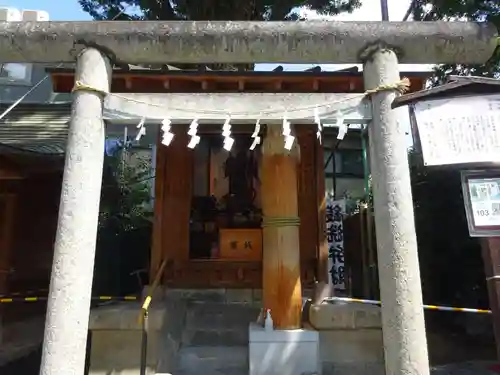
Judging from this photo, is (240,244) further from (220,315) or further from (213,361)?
(213,361)

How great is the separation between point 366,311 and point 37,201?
7.89 meters

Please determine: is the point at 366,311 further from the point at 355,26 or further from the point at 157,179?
the point at 157,179

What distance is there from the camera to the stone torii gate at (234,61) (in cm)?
400

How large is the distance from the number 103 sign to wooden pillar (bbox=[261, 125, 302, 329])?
262cm

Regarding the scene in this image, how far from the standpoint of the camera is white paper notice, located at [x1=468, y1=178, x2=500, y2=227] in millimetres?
4238

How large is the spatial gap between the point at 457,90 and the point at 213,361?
4.97 meters

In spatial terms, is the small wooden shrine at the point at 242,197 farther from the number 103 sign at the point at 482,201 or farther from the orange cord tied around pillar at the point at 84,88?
the number 103 sign at the point at 482,201

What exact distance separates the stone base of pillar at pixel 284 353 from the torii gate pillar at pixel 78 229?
2665 millimetres

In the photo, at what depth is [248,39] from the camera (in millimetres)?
4617

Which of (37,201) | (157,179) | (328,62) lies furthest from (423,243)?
(37,201)

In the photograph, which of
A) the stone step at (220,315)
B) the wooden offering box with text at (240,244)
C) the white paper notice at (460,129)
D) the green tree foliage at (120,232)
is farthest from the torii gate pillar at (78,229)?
the green tree foliage at (120,232)

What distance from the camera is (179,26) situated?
15.2 ft

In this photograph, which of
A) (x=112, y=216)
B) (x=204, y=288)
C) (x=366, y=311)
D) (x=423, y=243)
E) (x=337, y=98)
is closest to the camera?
(x=337, y=98)

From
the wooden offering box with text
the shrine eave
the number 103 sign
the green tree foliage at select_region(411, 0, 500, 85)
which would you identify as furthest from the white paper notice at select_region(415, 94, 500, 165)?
the wooden offering box with text
